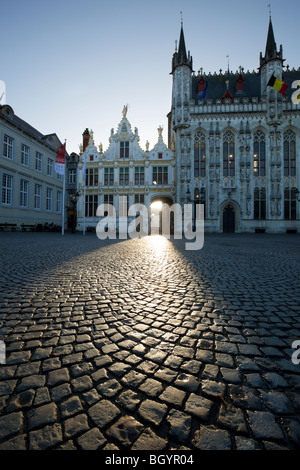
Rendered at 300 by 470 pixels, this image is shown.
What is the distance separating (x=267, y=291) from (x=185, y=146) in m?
23.7

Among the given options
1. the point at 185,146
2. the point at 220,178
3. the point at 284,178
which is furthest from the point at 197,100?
the point at 284,178

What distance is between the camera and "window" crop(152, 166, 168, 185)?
81.4 ft

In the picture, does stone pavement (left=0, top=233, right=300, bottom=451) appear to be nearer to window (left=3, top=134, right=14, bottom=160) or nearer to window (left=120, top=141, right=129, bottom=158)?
window (left=3, top=134, right=14, bottom=160)

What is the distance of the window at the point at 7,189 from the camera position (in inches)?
802

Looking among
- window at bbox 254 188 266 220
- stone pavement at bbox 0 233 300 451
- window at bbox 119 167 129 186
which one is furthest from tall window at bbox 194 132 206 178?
stone pavement at bbox 0 233 300 451

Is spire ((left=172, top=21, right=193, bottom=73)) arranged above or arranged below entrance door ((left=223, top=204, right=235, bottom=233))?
above

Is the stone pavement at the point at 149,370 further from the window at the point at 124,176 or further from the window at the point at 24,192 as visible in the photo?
the window at the point at 24,192

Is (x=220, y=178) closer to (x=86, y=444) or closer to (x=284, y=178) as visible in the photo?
(x=284, y=178)

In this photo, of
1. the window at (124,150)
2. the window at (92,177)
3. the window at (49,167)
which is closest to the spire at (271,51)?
the window at (124,150)

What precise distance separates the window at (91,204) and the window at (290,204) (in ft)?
70.7

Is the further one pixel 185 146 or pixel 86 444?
pixel 185 146

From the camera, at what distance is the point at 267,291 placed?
9.76 ft

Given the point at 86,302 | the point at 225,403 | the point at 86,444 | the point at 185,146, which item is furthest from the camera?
the point at 185,146
